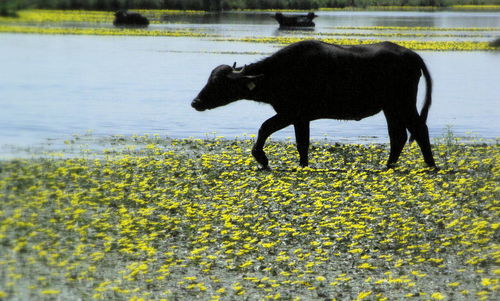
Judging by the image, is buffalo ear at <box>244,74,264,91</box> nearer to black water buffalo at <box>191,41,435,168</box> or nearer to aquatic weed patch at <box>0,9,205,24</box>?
black water buffalo at <box>191,41,435,168</box>

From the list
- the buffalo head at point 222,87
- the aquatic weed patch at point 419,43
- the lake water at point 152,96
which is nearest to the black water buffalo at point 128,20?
the aquatic weed patch at point 419,43

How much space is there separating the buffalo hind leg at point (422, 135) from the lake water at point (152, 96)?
3681 millimetres

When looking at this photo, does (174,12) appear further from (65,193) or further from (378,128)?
(65,193)

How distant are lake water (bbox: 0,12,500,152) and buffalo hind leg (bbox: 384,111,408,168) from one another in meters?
3.69

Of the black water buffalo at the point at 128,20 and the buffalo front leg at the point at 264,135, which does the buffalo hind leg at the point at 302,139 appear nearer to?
the buffalo front leg at the point at 264,135

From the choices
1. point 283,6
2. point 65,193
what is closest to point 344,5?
point 283,6

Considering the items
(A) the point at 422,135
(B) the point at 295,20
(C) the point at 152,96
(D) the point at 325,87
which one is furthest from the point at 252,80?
(B) the point at 295,20

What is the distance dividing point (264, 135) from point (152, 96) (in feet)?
40.2

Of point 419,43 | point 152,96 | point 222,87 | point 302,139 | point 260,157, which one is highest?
point 222,87

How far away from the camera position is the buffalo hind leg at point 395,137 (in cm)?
1381

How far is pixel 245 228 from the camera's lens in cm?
1003

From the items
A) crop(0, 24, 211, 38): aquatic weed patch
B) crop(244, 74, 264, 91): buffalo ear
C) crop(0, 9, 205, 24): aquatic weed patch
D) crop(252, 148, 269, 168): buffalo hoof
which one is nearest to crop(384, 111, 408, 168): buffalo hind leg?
crop(252, 148, 269, 168): buffalo hoof

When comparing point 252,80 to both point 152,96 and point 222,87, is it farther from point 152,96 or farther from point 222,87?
point 152,96

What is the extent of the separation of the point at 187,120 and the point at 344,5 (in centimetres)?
12289
